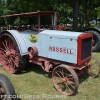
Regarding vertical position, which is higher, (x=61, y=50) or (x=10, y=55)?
(x=61, y=50)

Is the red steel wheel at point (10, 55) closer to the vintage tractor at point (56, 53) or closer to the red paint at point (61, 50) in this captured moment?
the vintage tractor at point (56, 53)

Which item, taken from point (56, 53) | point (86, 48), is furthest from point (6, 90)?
point (86, 48)

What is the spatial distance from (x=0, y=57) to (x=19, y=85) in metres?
1.75

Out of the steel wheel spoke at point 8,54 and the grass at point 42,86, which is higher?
the steel wheel spoke at point 8,54

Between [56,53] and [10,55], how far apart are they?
172 cm

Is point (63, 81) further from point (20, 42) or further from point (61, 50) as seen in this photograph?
point (20, 42)

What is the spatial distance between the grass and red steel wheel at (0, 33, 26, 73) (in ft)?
1.04

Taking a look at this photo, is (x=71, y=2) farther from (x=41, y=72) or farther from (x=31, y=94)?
(x=31, y=94)

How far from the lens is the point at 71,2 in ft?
40.2

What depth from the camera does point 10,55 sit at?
489cm

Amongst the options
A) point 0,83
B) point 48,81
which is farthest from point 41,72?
point 0,83

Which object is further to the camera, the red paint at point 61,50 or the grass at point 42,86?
the red paint at point 61,50

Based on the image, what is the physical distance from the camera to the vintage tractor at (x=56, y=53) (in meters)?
3.52

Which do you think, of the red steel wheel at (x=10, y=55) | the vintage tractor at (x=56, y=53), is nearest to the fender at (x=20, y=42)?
the vintage tractor at (x=56, y=53)
